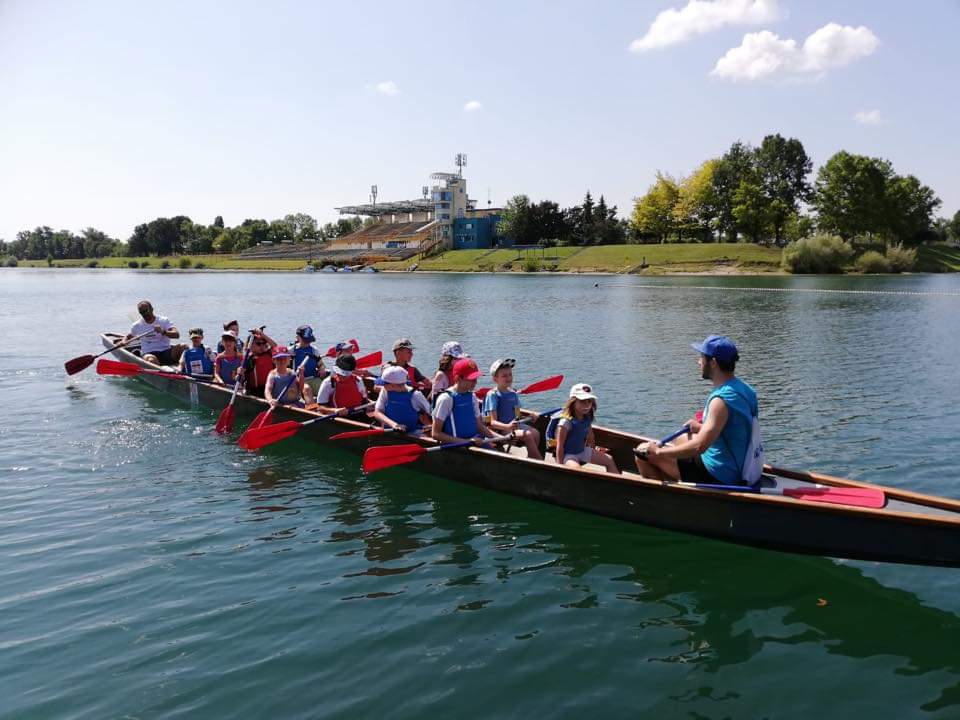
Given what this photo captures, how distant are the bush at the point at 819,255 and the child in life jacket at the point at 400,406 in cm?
7248

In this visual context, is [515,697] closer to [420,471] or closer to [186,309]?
[420,471]

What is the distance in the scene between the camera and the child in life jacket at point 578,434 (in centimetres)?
885

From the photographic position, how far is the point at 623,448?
10.2 meters

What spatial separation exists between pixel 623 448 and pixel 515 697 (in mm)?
5012

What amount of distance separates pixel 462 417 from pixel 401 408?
1.24m

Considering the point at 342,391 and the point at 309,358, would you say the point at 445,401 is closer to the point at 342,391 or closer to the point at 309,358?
the point at 342,391

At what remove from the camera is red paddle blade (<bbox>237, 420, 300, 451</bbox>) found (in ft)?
38.2

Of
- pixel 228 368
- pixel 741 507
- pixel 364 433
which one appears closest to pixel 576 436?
pixel 741 507

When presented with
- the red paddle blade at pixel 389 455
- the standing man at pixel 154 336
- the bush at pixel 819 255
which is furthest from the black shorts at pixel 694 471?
the bush at pixel 819 255

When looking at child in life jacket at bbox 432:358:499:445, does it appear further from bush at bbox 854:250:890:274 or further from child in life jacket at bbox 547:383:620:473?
bush at bbox 854:250:890:274

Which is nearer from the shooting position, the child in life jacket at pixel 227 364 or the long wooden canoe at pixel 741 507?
the long wooden canoe at pixel 741 507

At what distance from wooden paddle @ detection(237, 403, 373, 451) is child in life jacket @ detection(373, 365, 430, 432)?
1.03m

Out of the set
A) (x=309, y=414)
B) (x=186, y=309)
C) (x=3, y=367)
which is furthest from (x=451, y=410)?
(x=186, y=309)

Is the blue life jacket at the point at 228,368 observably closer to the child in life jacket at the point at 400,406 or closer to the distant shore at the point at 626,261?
the child in life jacket at the point at 400,406
